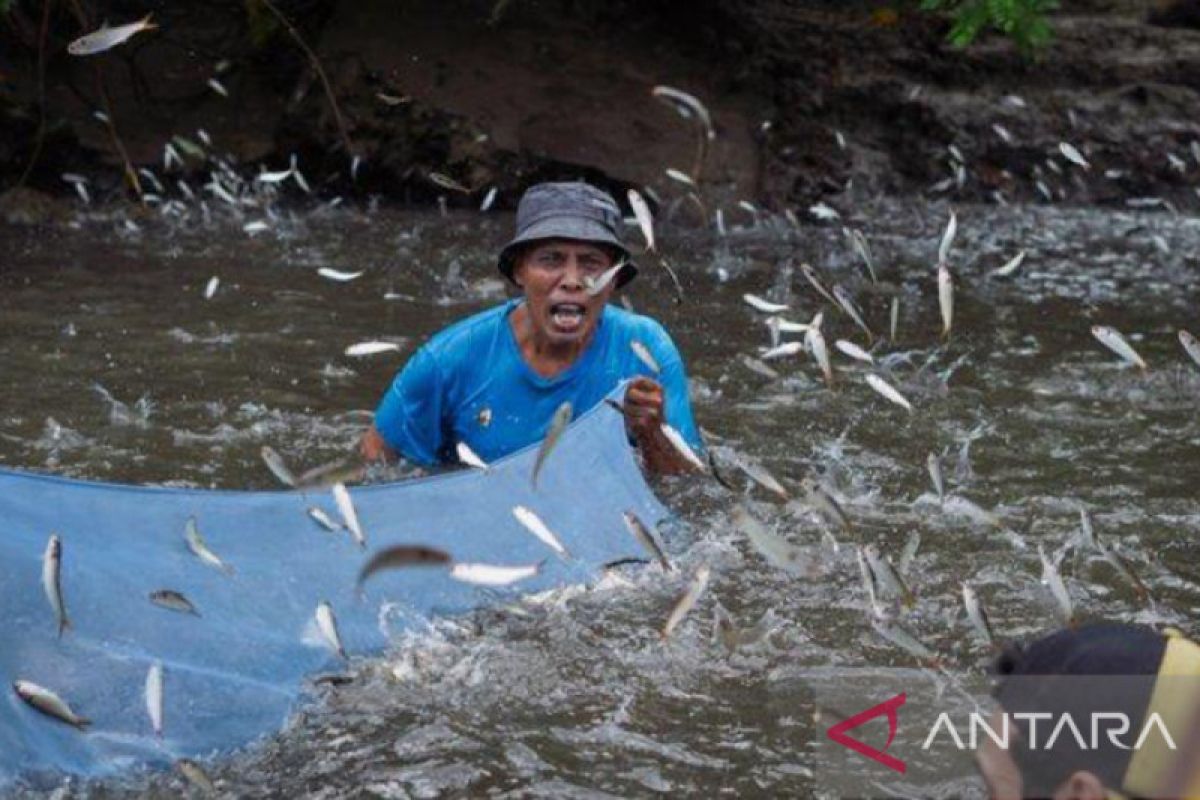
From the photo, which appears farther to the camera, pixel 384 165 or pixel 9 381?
pixel 384 165

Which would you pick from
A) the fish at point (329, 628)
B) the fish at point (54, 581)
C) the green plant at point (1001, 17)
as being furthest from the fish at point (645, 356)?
the green plant at point (1001, 17)

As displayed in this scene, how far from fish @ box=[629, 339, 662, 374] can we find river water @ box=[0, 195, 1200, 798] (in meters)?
0.47

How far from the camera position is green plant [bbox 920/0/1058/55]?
12.4m

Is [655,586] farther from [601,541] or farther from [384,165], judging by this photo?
[384,165]

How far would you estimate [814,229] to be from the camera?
12.8m

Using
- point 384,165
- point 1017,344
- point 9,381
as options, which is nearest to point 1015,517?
point 1017,344

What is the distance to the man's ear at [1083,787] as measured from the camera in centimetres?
228

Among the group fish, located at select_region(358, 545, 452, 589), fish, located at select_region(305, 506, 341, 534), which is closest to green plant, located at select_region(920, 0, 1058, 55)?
fish, located at select_region(305, 506, 341, 534)

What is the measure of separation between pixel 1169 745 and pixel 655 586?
11.8 ft

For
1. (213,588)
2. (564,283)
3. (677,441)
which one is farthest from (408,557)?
(564,283)

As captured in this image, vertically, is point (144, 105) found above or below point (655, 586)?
below

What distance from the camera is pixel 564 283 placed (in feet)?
20.3

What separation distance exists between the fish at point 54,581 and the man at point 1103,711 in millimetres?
2400

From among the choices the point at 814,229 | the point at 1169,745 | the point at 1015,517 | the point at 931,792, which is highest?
the point at 1169,745
